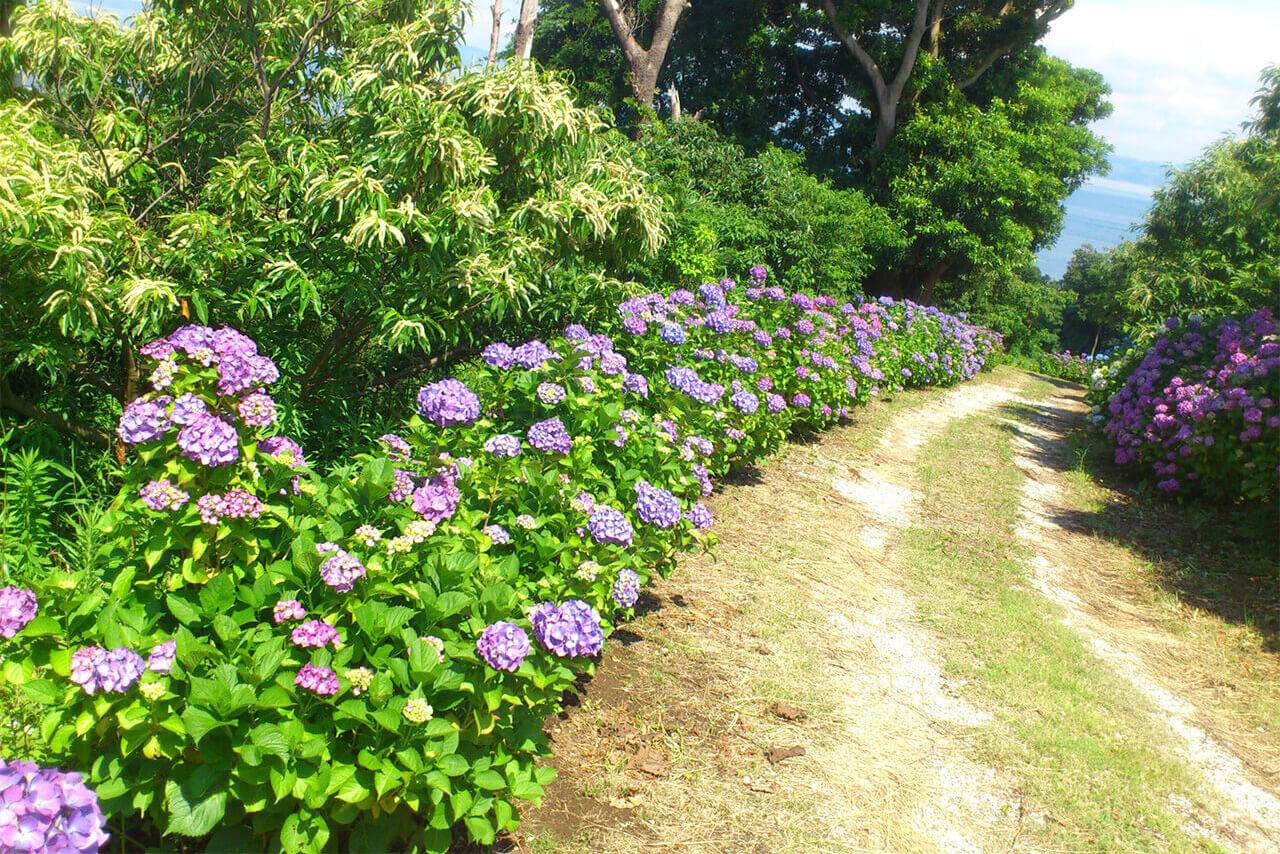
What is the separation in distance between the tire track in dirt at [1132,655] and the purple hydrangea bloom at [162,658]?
11.5ft

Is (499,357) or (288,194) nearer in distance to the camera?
(499,357)

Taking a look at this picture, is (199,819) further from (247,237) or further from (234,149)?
(234,149)

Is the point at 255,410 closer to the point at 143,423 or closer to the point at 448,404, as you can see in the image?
the point at 143,423

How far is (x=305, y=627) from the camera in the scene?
2.15 meters

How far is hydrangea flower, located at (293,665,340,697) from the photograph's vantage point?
81.3 inches

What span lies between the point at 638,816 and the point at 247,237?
3.15m


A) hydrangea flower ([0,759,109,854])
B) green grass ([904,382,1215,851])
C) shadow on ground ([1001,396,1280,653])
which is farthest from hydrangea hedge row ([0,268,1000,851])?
shadow on ground ([1001,396,1280,653])

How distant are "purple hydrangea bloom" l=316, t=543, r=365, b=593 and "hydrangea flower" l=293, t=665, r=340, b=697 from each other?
21 centimetres

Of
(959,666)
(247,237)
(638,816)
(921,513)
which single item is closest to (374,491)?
(638,816)

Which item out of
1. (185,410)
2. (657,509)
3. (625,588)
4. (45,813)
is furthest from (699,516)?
(45,813)

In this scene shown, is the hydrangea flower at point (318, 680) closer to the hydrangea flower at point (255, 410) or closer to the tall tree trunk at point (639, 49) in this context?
the hydrangea flower at point (255, 410)

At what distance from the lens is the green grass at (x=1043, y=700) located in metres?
3.19

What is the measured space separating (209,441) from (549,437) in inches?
56.3

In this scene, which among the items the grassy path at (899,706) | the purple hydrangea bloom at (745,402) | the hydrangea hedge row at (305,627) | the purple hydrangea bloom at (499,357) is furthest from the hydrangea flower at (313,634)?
Result: the purple hydrangea bloom at (745,402)
